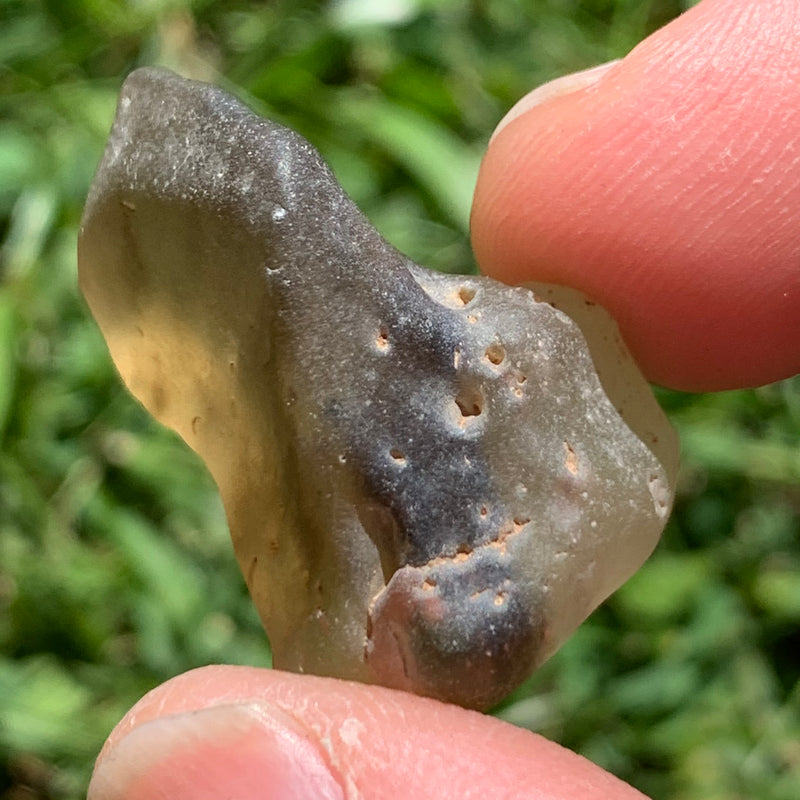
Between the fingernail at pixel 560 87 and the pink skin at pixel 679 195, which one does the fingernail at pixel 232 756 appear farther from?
the fingernail at pixel 560 87

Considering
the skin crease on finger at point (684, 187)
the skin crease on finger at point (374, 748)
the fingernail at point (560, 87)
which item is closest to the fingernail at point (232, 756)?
the skin crease on finger at point (374, 748)

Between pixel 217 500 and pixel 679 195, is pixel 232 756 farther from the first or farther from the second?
pixel 217 500

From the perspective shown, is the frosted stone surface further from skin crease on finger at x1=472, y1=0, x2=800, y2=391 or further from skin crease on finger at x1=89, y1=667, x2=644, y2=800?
skin crease on finger at x1=472, y1=0, x2=800, y2=391

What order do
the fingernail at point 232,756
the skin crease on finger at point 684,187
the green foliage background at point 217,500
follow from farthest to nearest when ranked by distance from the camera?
the green foliage background at point 217,500
the skin crease on finger at point 684,187
the fingernail at point 232,756

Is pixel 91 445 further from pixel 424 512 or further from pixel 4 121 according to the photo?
pixel 424 512

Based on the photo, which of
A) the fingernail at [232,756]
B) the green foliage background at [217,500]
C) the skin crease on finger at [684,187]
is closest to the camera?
the fingernail at [232,756]

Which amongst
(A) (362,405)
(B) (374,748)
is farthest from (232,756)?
(A) (362,405)
